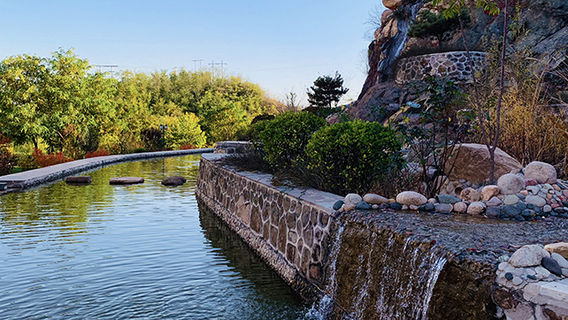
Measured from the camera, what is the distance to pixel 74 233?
332 inches

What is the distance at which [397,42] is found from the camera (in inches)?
893

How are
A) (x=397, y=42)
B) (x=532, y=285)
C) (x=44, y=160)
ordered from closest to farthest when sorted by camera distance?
(x=532, y=285), (x=44, y=160), (x=397, y=42)

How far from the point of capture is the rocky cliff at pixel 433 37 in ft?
55.1

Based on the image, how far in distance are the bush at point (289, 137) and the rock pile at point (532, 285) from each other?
21.5 feet

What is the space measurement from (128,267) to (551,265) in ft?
17.1

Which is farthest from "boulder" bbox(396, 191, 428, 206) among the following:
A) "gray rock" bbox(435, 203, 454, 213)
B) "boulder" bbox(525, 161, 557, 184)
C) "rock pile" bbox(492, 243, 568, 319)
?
"rock pile" bbox(492, 243, 568, 319)

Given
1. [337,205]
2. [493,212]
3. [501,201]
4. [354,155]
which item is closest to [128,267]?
[337,205]

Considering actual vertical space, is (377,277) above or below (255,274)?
above

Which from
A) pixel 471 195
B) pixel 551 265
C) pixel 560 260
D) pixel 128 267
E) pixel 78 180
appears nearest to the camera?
pixel 551 265

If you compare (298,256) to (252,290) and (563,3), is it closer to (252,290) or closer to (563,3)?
(252,290)

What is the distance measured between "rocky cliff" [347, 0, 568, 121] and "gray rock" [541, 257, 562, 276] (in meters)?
11.7

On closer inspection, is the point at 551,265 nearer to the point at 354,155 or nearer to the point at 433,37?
the point at 354,155

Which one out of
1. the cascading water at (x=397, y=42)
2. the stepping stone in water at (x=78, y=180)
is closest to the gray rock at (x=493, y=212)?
the stepping stone in water at (x=78, y=180)

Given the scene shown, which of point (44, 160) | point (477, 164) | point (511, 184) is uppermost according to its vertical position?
point (477, 164)
